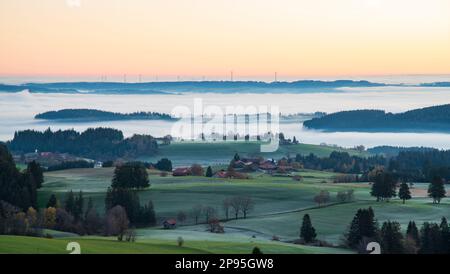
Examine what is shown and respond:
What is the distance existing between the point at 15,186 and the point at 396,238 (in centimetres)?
1592

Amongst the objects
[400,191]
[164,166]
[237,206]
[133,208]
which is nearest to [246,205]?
[237,206]

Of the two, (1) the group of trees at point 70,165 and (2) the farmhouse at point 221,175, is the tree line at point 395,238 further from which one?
(1) the group of trees at point 70,165

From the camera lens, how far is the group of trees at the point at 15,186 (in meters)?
24.5

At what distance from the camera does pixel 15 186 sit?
25469mm

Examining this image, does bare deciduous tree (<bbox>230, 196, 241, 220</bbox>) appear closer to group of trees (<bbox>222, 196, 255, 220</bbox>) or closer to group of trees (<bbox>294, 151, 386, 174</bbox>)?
group of trees (<bbox>222, 196, 255, 220</bbox>)

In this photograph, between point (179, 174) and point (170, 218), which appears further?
point (179, 174)

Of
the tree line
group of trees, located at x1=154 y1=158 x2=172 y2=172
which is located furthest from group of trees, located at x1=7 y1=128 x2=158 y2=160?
the tree line

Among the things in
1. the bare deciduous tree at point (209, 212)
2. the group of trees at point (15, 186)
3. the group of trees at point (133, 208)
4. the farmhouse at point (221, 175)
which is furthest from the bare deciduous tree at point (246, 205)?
the farmhouse at point (221, 175)

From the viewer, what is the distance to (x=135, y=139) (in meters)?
54.2

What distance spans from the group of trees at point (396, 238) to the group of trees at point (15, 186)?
12738 millimetres

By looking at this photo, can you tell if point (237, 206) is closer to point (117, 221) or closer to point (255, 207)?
point (255, 207)
